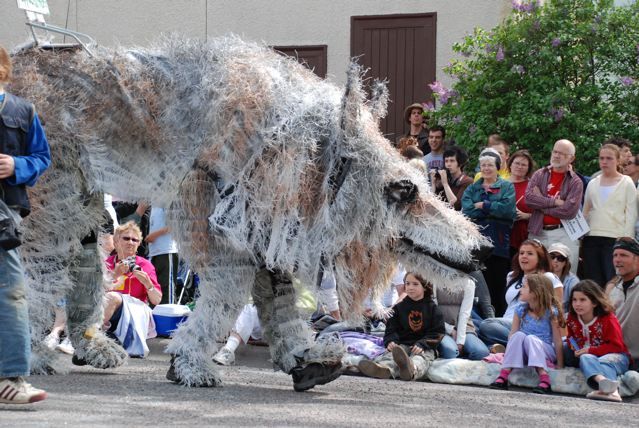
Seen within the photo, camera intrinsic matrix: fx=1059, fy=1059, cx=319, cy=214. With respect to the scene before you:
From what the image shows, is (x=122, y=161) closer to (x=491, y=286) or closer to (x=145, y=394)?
(x=145, y=394)

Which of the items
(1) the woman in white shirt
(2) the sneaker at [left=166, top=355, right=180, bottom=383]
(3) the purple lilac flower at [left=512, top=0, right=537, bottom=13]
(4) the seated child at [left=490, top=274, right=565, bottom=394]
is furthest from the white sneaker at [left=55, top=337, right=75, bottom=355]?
(3) the purple lilac flower at [left=512, top=0, right=537, bottom=13]

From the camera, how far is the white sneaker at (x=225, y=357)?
8.34 m

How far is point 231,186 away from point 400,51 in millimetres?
7906

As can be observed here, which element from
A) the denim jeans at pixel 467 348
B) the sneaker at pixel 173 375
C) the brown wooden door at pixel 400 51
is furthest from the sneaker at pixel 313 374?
the brown wooden door at pixel 400 51

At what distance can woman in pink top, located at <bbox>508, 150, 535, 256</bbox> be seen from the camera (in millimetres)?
9672

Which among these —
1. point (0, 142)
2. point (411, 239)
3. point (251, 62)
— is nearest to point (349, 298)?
point (411, 239)

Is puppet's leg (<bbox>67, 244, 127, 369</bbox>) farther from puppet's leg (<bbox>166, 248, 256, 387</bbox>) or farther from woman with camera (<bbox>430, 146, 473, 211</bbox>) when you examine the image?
woman with camera (<bbox>430, 146, 473, 211</bbox>)

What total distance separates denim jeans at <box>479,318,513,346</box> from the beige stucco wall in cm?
522

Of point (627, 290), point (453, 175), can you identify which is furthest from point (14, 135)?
point (453, 175)

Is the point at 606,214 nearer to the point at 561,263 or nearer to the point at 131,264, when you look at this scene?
the point at 561,263

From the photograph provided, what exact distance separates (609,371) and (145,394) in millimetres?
3304

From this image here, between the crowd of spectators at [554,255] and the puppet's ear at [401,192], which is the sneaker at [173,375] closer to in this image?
the puppet's ear at [401,192]

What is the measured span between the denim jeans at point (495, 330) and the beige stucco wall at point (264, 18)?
5.22 metres

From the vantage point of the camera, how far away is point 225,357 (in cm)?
841
